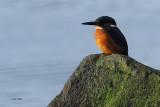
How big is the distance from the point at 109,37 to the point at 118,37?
223 mm

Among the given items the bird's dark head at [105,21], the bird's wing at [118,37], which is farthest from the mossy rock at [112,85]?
the bird's dark head at [105,21]

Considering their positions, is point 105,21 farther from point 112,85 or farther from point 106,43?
point 112,85

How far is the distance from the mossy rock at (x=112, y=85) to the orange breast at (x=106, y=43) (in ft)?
3.94

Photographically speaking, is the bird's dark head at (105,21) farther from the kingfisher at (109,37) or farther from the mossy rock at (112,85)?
the mossy rock at (112,85)

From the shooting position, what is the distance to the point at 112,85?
18.5 ft

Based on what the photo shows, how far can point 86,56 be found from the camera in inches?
244

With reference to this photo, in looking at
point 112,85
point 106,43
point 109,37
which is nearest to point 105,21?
point 109,37

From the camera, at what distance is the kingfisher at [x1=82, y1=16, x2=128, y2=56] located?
23.6ft

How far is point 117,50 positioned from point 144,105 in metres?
2.15

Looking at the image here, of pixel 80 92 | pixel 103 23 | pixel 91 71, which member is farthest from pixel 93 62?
pixel 103 23

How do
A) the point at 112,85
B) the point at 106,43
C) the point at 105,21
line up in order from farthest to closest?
the point at 105,21 → the point at 106,43 → the point at 112,85

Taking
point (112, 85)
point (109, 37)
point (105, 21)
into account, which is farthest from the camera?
point (105, 21)

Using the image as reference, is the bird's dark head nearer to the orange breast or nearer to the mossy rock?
the orange breast

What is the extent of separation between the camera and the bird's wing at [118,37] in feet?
23.8
